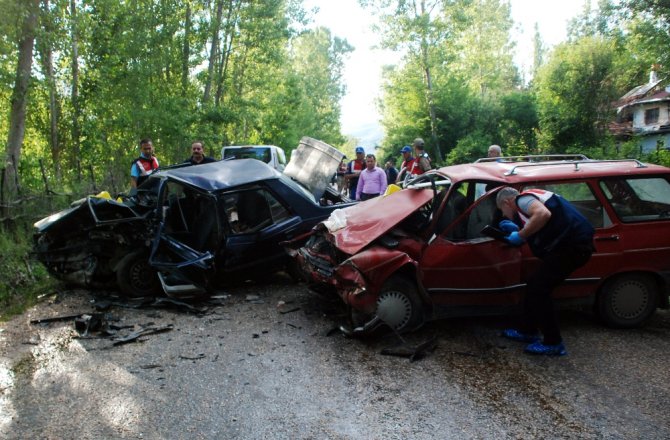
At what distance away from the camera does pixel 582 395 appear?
3963mm

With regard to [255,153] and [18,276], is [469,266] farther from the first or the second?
[255,153]

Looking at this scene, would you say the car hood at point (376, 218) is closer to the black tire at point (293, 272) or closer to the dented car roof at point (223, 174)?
the black tire at point (293, 272)

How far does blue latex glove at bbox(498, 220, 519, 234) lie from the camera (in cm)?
476

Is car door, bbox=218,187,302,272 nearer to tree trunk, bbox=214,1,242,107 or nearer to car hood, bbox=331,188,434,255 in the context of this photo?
car hood, bbox=331,188,434,255

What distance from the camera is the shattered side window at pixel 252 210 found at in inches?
262

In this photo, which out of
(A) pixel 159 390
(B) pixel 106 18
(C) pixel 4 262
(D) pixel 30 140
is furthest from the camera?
(D) pixel 30 140

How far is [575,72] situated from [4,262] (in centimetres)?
2481

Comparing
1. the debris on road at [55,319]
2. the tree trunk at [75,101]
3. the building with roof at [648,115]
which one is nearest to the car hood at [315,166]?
the debris on road at [55,319]

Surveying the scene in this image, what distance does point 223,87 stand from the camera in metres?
24.3

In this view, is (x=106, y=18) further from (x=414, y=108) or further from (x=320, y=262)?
(x=414, y=108)

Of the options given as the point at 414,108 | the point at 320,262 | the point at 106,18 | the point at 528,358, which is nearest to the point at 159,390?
the point at 320,262

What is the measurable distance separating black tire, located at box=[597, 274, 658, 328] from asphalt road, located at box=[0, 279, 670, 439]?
16cm

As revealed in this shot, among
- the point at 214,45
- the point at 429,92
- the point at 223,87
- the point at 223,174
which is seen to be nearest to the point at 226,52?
the point at 223,87

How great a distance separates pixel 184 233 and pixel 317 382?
349cm
